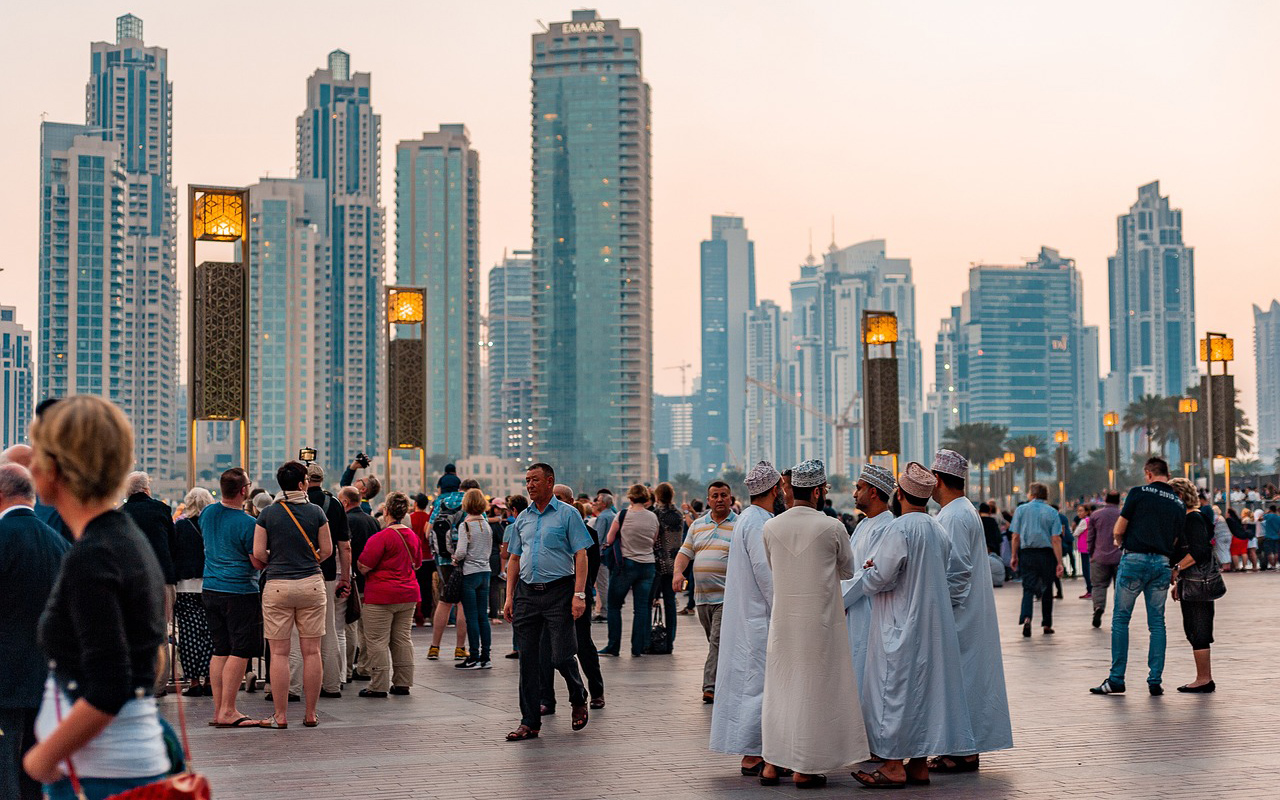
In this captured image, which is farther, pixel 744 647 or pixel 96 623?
pixel 744 647

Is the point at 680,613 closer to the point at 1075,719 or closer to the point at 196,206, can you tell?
the point at 196,206

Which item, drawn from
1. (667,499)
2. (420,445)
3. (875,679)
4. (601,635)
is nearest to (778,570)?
(875,679)

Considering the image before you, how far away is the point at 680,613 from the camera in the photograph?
78.6 ft

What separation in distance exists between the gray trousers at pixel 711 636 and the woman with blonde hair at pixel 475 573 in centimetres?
347

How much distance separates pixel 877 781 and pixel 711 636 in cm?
399

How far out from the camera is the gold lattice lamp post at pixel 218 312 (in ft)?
59.1

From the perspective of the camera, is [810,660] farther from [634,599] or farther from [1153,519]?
[634,599]

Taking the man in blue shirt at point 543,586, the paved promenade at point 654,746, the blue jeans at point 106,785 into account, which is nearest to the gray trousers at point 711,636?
the paved promenade at point 654,746

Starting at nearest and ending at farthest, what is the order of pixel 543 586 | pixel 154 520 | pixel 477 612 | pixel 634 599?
pixel 543 586 → pixel 154 520 → pixel 477 612 → pixel 634 599

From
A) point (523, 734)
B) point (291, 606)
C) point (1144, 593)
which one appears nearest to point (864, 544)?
point (523, 734)

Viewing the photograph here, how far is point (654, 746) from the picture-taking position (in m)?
9.87

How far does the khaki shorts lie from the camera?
1090 cm

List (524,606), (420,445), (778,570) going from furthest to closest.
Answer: (420,445) → (524,606) → (778,570)

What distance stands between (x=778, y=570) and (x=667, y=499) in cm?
831
